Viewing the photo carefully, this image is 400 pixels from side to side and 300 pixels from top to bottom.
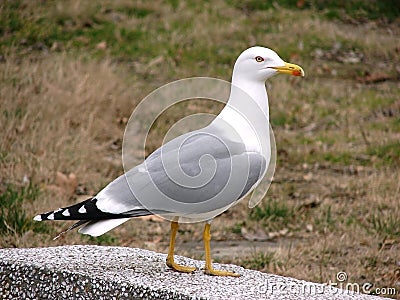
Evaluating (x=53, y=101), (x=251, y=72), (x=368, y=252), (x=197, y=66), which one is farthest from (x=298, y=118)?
(x=251, y=72)

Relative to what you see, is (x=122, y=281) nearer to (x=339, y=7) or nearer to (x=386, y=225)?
(x=386, y=225)

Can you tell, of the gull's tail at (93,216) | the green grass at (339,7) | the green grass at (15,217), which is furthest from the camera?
the green grass at (339,7)

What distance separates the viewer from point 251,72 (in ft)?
12.4

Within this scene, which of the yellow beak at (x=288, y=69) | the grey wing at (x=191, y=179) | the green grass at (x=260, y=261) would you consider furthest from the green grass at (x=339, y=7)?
the grey wing at (x=191, y=179)

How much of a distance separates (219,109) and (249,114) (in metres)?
5.21

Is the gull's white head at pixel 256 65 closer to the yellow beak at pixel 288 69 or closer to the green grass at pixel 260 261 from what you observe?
the yellow beak at pixel 288 69

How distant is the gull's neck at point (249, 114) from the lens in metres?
3.66

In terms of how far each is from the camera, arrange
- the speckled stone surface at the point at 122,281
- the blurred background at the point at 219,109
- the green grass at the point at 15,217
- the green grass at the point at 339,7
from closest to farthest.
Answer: the speckled stone surface at the point at 122,281 < the green grass at the point at 15,217 < the blurred background at the point at 219,109 < the green grass at the point at 339,7

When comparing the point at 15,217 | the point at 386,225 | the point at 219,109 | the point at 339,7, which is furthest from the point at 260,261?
the point at 339,7

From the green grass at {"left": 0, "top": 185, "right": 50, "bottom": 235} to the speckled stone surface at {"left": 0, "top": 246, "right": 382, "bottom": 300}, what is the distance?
47.3 inches

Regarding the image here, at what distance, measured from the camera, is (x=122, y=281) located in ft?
11.9

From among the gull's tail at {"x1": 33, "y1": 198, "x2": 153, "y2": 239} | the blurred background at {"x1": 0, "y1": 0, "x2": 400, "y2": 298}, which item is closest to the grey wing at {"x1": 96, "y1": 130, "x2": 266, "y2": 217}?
the gull's tail at {"x1": 33, "y1": 198, "x2": 153, "y2": 239}

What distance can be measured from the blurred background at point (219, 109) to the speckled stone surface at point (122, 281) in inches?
44.2

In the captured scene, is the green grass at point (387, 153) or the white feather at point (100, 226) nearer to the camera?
the white feather at point (100, 226)
